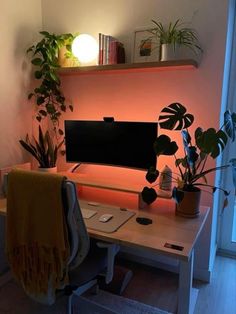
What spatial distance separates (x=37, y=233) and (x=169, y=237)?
2.22ft

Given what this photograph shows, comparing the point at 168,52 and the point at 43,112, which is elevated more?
the point at 168,52

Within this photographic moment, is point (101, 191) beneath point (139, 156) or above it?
beneath

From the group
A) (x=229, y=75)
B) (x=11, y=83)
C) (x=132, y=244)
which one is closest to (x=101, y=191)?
(x=132, y=244)

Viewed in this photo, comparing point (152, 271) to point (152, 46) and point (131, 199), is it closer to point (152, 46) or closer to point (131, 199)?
point (131, 199)

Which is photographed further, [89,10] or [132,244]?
[89,10]

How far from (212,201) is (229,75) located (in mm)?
1043

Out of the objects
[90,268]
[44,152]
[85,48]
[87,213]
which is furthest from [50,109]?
[90,268]

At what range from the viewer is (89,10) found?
84.5 inches

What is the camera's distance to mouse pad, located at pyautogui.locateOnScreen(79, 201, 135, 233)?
145 cm

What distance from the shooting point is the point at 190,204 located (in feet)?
5.28

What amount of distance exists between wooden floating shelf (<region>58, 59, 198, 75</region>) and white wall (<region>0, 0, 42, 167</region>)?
35 centimetres

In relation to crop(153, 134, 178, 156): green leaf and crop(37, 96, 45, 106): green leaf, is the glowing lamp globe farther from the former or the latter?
crop(153, 134, 178, 156): green leaf

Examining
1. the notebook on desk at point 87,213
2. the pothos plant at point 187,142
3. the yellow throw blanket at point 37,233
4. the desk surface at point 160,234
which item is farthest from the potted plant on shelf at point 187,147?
the yellow throw blanket at point 37,233

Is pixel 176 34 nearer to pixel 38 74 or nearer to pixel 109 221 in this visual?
pixel 38 74
